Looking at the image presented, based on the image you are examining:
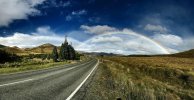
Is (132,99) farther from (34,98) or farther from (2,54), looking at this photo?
(2,54)

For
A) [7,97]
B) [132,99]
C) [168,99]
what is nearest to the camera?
[7,97]

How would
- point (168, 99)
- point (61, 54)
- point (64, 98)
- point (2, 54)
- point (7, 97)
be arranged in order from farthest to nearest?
point (61, 54) → point (2, 54) → point (168, 99) → point (64, 98) → point (7, 97)

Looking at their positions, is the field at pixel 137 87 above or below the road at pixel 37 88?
below

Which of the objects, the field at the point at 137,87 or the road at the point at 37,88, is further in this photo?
the field at the point at 137,87

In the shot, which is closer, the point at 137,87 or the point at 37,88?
the point at 37,88

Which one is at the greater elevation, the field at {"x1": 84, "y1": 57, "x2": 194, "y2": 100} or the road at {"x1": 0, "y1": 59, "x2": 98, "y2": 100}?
the road at {"x1": 0, "y1": 59, "x2": 98, "y2": 100}

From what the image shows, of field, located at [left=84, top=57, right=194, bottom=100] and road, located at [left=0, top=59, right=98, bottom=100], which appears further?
field, located at [left=84, top=57, right=194, bottom=100]

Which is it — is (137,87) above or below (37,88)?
below

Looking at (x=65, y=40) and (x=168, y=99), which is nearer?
(x=168, y=99)

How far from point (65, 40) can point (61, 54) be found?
24.3 ft

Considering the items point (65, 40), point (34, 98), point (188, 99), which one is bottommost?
point (188, 99)

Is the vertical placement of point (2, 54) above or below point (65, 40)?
below


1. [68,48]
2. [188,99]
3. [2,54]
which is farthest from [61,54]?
[188,99]

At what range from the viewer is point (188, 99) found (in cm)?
1286
